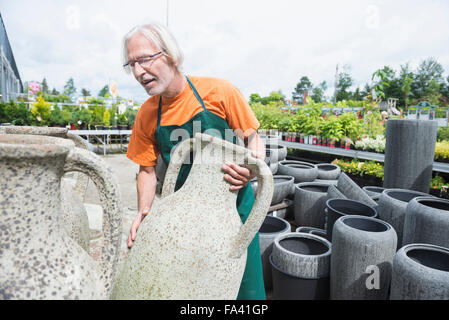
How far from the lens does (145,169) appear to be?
1445mm

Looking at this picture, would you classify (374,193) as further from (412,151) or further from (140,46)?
(140,46)

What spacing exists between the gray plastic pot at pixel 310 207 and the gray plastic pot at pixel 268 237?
2.74 ft

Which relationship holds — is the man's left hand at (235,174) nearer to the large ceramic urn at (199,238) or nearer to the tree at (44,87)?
the large ceramic urn at (199,238)

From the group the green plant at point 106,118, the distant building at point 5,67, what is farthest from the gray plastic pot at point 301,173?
the distant building at point 5,67

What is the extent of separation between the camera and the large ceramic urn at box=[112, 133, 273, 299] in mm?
910

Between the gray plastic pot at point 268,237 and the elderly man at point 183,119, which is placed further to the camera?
the gray plastic pot at point 268,237

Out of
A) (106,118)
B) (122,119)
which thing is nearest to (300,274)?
(106,118)

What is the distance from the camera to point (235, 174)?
1036 mm

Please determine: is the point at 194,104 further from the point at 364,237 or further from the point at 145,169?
the point at 364,237

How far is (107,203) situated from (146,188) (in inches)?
25.5

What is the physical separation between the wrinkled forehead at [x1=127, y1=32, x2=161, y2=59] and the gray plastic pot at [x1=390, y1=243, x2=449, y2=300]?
1.53 metres

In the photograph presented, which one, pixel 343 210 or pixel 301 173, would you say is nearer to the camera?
pixel 343 210

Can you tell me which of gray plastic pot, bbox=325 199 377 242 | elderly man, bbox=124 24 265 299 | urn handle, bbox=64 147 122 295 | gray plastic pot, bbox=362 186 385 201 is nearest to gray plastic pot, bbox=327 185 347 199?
gray plastic pot, bbox=325 199 377 242

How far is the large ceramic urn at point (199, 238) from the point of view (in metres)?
0.91
